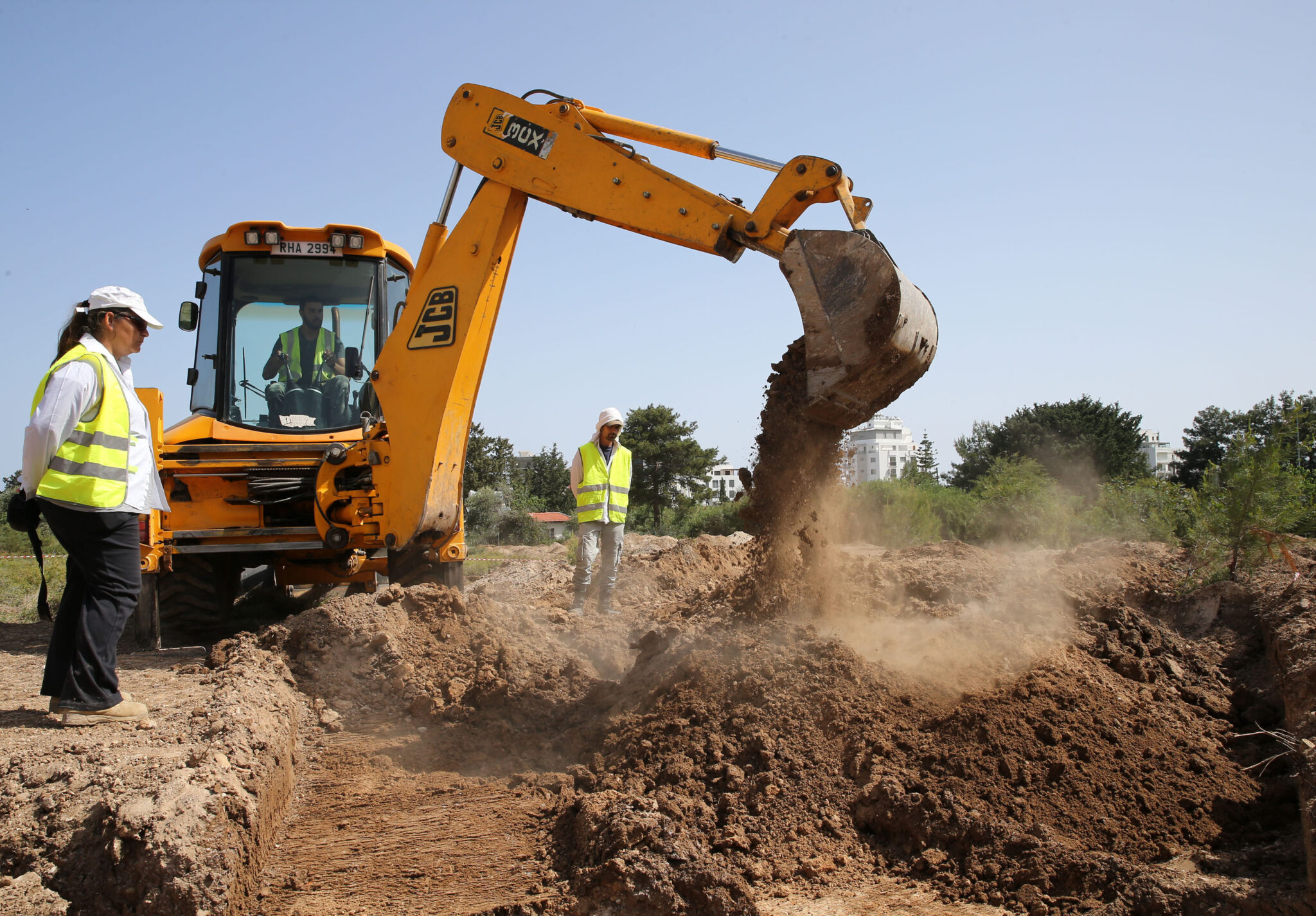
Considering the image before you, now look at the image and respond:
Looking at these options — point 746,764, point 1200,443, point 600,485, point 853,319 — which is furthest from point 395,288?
point 1200,443

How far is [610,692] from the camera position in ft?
15.3

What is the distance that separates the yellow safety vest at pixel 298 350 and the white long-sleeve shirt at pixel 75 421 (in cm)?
272

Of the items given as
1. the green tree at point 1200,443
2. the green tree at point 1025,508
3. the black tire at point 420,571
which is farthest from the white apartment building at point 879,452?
the green tree at point 1200,443

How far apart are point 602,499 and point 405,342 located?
225 centimetres

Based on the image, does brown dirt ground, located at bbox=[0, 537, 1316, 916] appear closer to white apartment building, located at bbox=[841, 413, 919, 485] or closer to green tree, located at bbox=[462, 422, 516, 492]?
white apartment building, located at bbox=[841, 413, 919, 485]

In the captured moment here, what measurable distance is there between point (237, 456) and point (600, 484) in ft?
9.18

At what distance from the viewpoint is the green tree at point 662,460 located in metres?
24.4

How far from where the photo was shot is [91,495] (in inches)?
148

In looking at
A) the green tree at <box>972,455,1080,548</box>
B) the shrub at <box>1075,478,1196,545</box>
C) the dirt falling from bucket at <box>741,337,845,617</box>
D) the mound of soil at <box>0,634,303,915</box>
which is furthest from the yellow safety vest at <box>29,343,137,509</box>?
the green tree at <box>972,455,1080,548</box>

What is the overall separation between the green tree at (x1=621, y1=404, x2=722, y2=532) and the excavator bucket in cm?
1986

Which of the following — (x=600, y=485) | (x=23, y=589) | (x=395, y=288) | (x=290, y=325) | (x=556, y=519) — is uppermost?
(x=395, y=288)

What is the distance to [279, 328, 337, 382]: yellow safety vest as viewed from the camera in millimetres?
6730

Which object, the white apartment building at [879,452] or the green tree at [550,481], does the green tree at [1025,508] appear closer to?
the white apartment building at [879,452]

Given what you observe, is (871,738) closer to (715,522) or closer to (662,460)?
(715,522)
